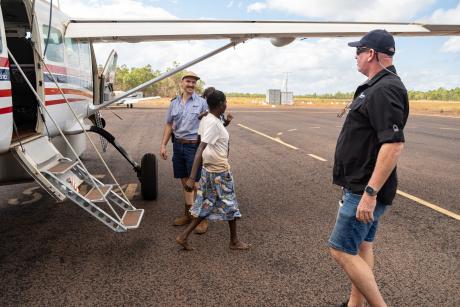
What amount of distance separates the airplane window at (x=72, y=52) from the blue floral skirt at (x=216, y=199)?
9.69 ft

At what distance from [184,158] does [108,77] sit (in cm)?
409

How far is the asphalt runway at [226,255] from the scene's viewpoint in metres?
3.33

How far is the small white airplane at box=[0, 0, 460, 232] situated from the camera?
149 inches

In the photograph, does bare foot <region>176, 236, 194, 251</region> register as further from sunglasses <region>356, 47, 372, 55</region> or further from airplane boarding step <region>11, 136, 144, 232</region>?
sunglasses <region>356, 47, 372, 55</region>

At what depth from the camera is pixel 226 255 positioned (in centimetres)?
415

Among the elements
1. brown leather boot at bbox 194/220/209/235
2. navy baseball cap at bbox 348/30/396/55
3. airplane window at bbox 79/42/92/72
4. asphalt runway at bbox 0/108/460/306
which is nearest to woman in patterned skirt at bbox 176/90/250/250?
asphalt runway at bbox 0/108/460/306

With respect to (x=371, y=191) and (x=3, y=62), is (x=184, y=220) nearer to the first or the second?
(x=3, y=62)

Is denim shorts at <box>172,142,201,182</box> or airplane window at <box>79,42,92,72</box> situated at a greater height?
airplane window at <box>79,42,92,72</box>

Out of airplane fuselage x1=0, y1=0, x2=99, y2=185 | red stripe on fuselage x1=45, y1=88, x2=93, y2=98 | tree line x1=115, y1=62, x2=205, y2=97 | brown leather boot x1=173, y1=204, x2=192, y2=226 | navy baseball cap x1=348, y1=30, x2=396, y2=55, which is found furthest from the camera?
tree line x1=115, y1=62, x2=205, y2=97

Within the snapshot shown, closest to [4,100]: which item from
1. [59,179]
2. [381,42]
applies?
[59,179]

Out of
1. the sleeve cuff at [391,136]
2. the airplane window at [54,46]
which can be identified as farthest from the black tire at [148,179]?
the sleeve cuff at [391,136]

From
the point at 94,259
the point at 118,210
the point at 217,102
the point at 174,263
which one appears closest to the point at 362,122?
the point at 217,102

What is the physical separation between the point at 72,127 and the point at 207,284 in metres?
3.45

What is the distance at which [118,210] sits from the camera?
5684mm
